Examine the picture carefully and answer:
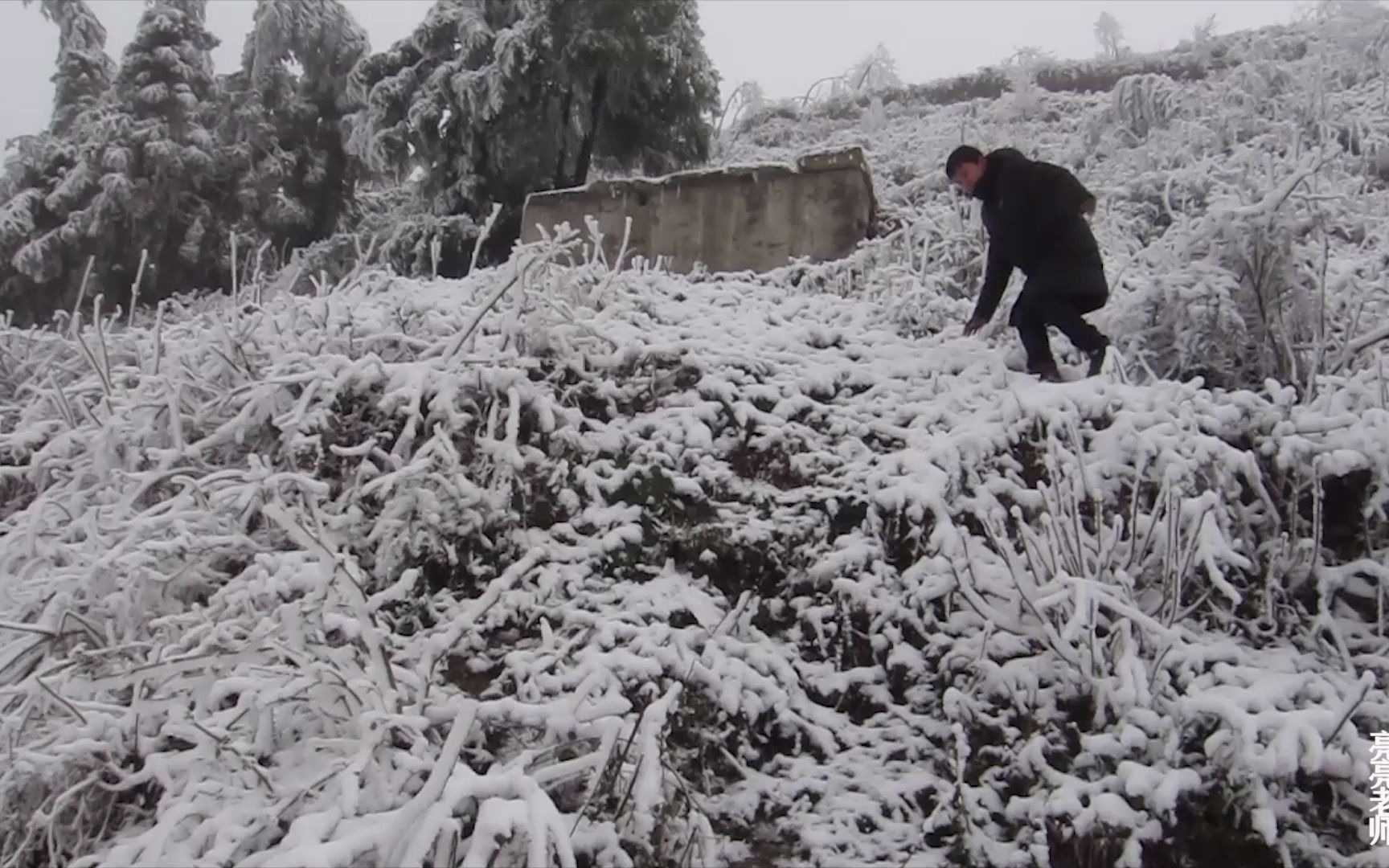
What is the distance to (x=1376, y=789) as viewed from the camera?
2188 mm

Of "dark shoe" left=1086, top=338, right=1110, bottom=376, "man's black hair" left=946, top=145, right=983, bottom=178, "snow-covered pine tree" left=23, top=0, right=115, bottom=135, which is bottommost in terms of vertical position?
"dark shoe" left=1086, top=338, right=1110, bottom=376

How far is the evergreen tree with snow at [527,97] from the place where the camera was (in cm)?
809

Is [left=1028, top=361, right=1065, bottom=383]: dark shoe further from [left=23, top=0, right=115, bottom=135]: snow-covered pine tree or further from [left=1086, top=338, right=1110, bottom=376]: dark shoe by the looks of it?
[left=23, top=0, right=115, bottom=135]: snow-covered pine tree

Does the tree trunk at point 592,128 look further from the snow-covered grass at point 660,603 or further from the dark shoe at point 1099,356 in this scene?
the dark shoe at point 1099,356

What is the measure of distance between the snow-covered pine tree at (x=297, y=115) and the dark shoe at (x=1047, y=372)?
745cm

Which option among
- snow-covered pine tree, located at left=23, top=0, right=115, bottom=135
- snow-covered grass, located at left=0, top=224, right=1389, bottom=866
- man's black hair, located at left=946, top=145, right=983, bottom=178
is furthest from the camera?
snow-covered pine tree, located at left=23, top=0, right=115, bottom=135

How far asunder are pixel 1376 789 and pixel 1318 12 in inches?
518

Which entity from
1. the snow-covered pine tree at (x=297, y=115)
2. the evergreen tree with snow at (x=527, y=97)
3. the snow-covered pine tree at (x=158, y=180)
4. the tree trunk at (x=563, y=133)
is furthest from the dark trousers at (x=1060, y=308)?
the snow-covered pine tree at (x=297, y=115)

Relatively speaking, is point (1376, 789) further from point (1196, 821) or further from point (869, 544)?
point (869, 544)

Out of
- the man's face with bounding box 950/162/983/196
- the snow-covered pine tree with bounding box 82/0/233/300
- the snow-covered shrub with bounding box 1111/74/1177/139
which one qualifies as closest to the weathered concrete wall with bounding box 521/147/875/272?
the man's face with bounding box 950/162/983/196

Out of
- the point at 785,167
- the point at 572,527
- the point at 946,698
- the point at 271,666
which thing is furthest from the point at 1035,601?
the point at 785,167

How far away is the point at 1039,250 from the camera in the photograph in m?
3.90

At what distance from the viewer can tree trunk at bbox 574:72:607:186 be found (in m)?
8.35

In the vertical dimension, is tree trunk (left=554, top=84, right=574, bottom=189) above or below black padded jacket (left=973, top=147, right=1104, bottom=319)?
above
